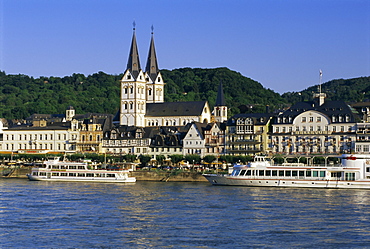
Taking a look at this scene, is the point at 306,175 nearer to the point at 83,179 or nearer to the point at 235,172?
the point at 235,172

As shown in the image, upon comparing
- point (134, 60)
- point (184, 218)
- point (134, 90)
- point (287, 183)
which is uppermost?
point (134, 60)

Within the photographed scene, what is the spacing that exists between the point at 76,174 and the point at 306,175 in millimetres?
29875

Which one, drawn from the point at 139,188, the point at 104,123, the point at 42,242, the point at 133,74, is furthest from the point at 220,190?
the point at 133,74

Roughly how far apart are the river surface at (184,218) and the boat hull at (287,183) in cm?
343

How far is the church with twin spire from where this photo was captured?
144m

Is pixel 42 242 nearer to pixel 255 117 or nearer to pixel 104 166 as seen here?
pixel 104 166

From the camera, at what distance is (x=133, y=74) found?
5812 inches

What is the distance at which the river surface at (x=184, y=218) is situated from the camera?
45531 millimetres

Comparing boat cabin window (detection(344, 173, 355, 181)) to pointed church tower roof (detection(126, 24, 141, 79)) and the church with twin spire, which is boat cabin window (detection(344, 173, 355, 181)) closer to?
the church with twin spire

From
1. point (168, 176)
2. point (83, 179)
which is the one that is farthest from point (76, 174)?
point (168, 176)

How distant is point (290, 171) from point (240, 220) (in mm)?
32000

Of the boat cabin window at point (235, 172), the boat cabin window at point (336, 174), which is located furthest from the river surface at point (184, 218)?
the boat cabin window at point (235, 172)

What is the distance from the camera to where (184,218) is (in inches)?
2158

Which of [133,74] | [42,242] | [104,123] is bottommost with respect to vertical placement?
[42,242]
